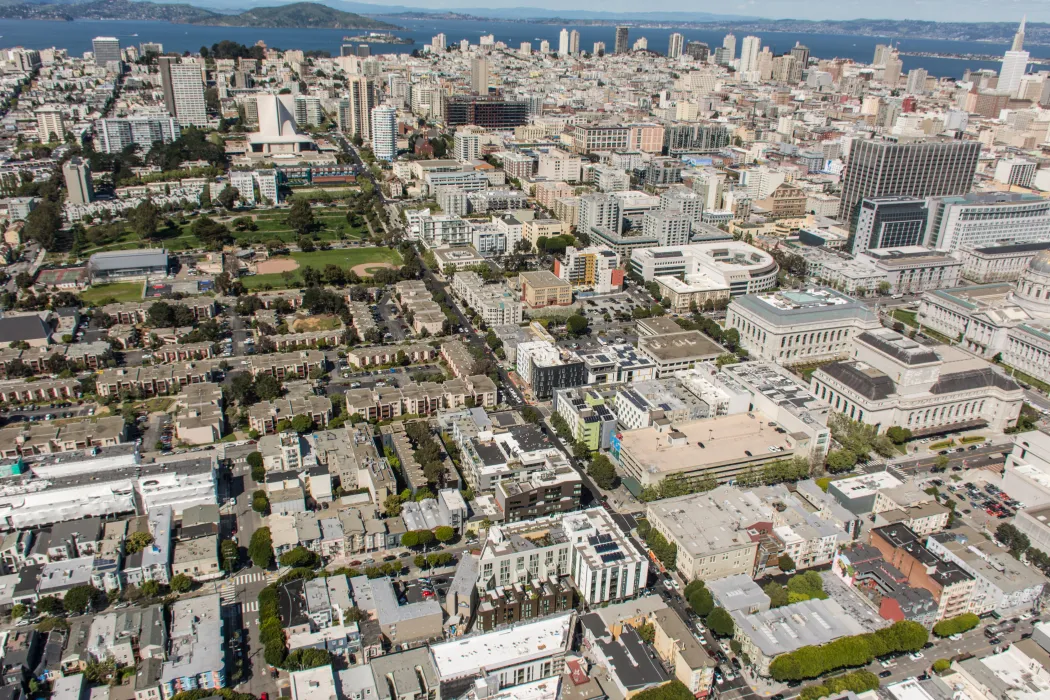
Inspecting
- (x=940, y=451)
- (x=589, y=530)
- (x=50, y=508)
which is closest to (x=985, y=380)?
(x=940, y=451)

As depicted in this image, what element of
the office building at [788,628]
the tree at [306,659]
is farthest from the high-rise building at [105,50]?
the office building at [788,628]

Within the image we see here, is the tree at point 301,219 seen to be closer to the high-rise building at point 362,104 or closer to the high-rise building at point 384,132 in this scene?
the high-rise building at point 384,132

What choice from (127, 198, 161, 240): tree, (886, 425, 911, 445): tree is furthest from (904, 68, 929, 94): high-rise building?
(127, 198, 161, 240): tree

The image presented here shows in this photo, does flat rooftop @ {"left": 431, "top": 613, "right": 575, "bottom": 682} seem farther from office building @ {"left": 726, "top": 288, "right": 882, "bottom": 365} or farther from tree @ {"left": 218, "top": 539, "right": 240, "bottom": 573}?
office building @ {"left": 726, "top": 288, "right": 882, "bottom": 365}

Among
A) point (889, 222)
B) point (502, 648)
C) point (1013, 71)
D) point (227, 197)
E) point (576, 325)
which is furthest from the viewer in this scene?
point (1013, 71)

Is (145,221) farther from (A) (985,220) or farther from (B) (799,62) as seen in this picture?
(B) (799,62)

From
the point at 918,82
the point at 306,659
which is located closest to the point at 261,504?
the point at 306,659
